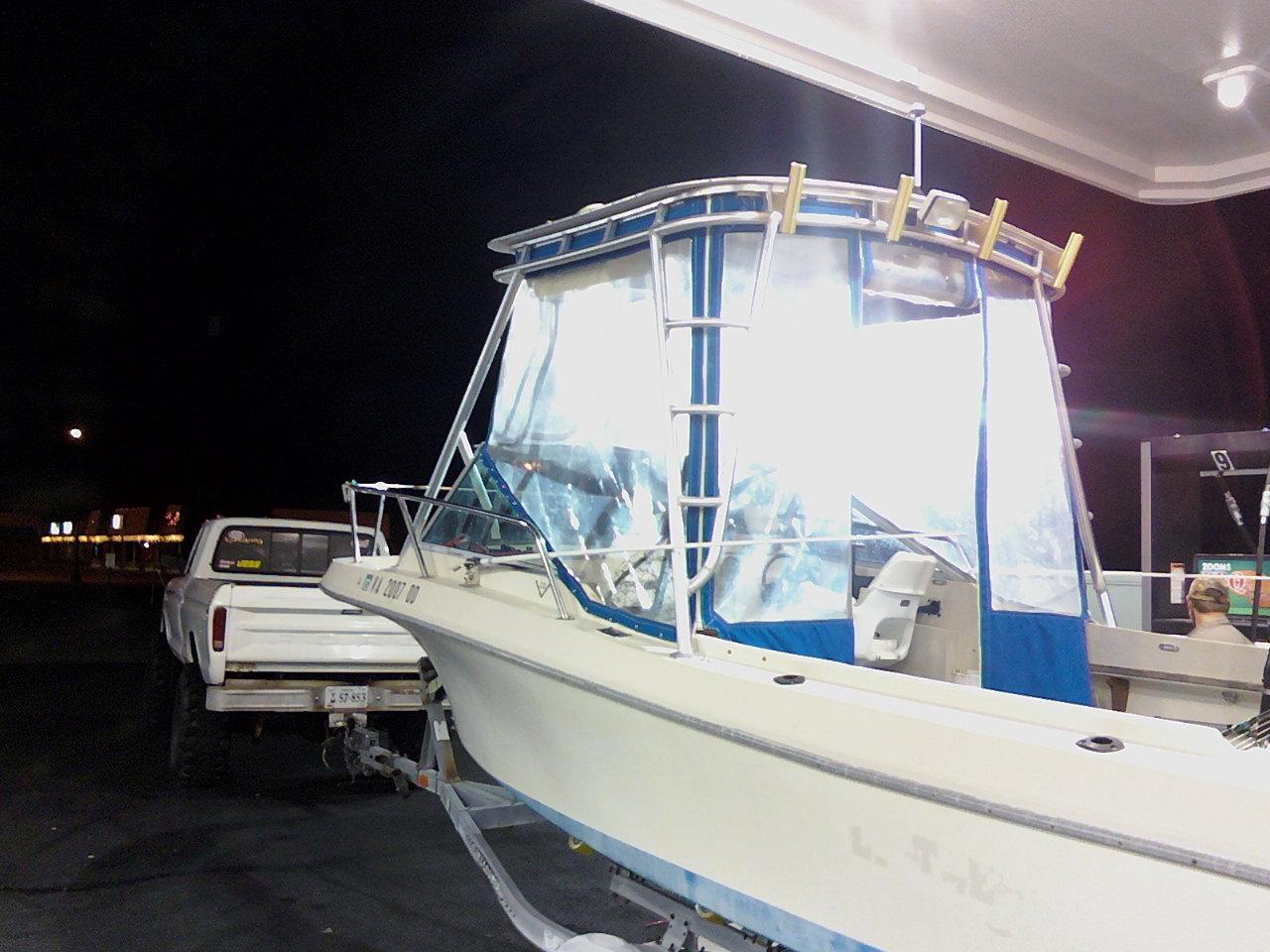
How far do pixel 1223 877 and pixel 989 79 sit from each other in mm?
5896

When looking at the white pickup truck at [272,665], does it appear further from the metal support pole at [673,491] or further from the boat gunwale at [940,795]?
the metal support pole at [673,491]

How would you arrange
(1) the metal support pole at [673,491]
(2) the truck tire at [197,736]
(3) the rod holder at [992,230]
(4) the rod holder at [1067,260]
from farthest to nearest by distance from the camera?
(2) the truck tire at [197,736] → (4) the rod holder at [1067,260] → (3) the rod holder at [992,230] → (1) the metal support pole at [673,491]

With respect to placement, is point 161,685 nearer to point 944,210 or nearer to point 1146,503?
point 944,210

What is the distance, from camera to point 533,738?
3721 millimetres

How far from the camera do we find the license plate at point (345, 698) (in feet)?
21.0

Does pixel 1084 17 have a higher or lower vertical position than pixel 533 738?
higher

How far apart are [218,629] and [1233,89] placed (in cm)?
657

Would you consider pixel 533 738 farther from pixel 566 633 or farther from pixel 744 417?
pixel 744 417

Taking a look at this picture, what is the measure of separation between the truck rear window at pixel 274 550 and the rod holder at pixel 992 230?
4.97 meters

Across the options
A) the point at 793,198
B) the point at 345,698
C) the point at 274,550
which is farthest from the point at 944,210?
the point at 274,550

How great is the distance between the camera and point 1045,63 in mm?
6676

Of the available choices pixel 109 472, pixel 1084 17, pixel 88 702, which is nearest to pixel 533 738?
pixel 1084 17

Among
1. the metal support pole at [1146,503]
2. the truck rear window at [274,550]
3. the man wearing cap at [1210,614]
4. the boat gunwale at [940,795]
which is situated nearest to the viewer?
the boat gunwale at [940,795]

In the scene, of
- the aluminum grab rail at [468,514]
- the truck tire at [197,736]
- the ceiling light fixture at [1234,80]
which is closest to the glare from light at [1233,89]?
the ceiling light fixture at [1234,80]
